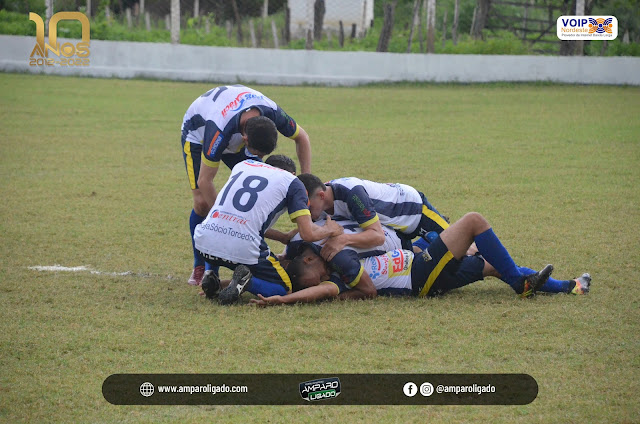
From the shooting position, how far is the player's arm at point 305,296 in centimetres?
569

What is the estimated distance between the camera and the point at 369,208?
586 cm

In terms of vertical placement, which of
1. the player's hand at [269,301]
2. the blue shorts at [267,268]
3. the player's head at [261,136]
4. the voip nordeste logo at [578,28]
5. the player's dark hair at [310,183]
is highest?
the voip nordeste logo at [578,28]

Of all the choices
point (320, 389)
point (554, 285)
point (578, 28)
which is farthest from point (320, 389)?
point (578, 28)

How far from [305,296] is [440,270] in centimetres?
99

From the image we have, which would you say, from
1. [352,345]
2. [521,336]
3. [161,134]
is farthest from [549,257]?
[161,134]

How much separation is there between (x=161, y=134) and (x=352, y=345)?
37.7 feet

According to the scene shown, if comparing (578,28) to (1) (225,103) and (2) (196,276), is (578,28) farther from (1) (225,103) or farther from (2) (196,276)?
(2) (196,276)

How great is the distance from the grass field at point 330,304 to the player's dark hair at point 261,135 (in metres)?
1.18

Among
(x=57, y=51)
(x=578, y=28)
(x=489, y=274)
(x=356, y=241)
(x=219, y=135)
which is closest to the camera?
(x=356, y=241)

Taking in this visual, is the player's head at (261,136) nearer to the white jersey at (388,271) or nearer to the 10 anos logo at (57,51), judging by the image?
the white jersey at (388,271)

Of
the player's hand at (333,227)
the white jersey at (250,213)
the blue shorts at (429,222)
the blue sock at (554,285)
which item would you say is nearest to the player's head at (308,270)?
the player's hand at (333,227)

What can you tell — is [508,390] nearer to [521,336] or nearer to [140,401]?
[521,336]

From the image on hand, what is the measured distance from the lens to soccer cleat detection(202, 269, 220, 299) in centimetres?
582

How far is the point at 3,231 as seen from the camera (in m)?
8.23
